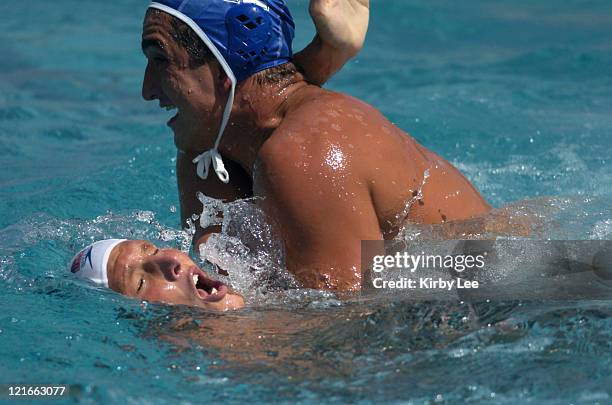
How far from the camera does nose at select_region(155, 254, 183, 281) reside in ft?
11.0

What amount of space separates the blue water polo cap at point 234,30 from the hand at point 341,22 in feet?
0.54

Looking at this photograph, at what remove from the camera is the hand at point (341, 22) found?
3490mm

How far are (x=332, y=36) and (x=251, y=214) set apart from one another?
72 centimetres

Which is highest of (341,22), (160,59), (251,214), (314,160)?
(341,22)

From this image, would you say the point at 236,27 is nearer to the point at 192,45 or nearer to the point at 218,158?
the point at 192,45

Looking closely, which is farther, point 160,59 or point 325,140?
point 160,59

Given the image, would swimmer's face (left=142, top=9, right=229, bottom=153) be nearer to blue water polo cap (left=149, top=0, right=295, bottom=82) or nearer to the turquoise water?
blue water polo cap (left=149, top=0, right=295, bottom=82)

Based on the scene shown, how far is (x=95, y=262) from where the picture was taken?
3500 mm

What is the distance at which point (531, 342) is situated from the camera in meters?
3.04

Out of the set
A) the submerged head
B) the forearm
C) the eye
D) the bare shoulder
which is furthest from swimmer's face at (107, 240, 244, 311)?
the forearm

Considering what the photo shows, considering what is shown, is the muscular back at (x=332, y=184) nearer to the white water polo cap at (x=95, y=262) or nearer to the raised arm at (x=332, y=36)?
the raised arm at (x=332, y=36)

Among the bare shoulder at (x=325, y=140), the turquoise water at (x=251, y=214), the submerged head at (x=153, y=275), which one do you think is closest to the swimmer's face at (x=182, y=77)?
A: the bare shoulder at (x=325, y=140)

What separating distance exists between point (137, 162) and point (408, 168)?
10.7 feet

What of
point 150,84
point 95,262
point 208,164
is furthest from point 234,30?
point 95,262
